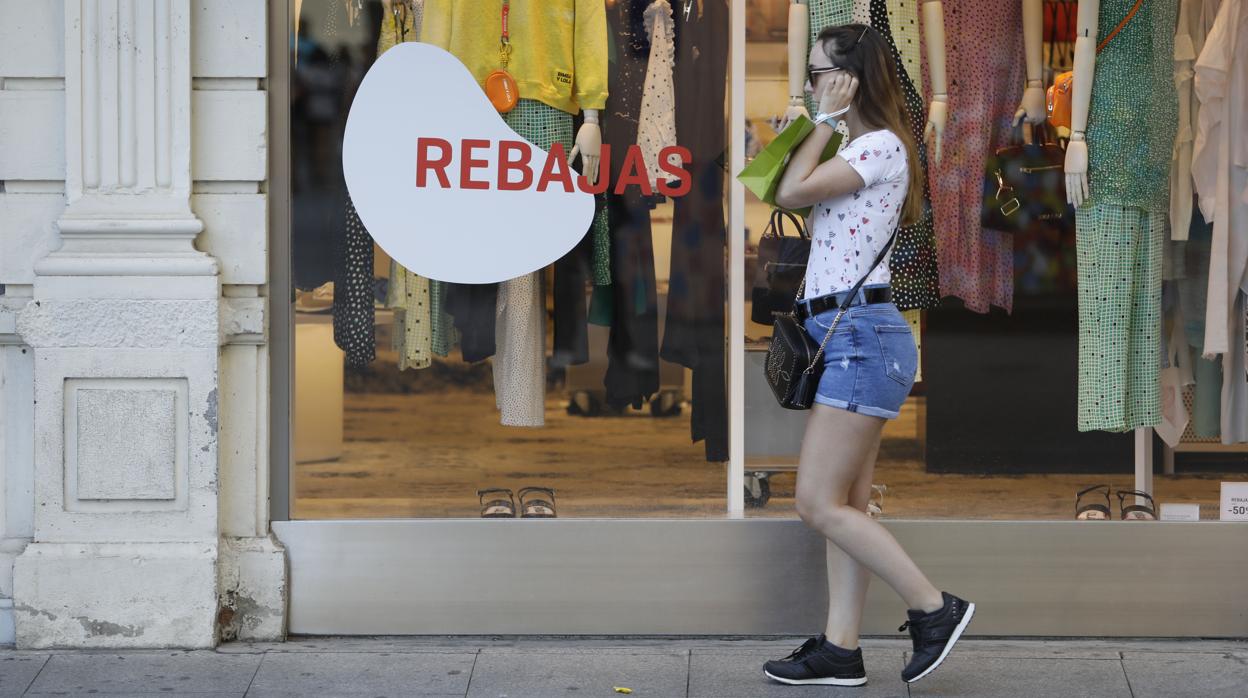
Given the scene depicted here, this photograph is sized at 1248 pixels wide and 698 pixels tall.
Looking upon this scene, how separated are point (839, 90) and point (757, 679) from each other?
5.78 ft

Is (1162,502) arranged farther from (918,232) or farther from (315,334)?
(315,334)

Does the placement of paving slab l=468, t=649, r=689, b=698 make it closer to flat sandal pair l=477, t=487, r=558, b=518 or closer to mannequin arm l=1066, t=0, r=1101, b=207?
flat sandal pair l=477, t=487, r=558, b=518

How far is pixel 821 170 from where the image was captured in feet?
13.9

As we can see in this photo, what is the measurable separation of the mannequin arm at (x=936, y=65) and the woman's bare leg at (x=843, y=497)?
1.37m

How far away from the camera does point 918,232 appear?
17.6 ft

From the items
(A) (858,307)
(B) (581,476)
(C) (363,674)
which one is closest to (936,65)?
(A) (858,307)

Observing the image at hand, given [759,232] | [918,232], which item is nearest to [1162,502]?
[918,232]

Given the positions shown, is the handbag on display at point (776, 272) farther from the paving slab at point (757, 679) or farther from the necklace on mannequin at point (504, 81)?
the paving slab at point (757, 679)

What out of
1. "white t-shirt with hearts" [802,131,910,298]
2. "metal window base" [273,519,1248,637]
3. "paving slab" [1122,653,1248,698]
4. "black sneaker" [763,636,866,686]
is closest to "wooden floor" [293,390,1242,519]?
A: "metal window base" [273,519,1248,637]

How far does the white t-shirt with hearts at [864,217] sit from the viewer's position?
13.9 feet

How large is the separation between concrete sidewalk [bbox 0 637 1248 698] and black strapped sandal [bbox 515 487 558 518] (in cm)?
46

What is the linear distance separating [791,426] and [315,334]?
1.70 metres

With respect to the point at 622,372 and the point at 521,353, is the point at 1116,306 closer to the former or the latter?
the point at 622,372

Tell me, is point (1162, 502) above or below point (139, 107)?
below
